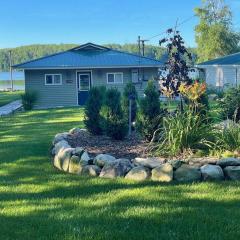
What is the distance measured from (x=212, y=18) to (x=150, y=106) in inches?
1974

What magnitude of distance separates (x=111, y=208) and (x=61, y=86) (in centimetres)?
2281

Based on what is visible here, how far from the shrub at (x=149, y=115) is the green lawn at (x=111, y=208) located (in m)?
1.91

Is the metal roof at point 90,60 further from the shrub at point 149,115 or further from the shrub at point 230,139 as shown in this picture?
the shrub at point 230,139

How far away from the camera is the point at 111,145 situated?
8258mm

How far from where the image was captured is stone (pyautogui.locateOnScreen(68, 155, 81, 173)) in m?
6.99

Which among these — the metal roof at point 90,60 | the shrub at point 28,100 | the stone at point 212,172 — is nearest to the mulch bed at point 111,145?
the stone at point 212,172

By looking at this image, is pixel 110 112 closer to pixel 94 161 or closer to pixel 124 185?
pixel 94 161

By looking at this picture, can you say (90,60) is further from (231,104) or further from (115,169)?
(115,169)

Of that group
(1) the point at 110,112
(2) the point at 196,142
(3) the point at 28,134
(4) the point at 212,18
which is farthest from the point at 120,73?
(4) the point at 212,18

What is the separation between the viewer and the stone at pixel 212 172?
6.20 meters

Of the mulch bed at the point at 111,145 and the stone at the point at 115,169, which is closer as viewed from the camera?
the stone at the point at 115,169

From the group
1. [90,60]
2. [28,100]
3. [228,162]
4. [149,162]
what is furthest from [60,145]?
[90,60]

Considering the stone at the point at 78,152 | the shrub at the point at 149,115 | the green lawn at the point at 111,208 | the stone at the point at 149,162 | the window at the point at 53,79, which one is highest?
the window at the point at 53,79

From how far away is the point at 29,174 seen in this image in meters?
7.03
